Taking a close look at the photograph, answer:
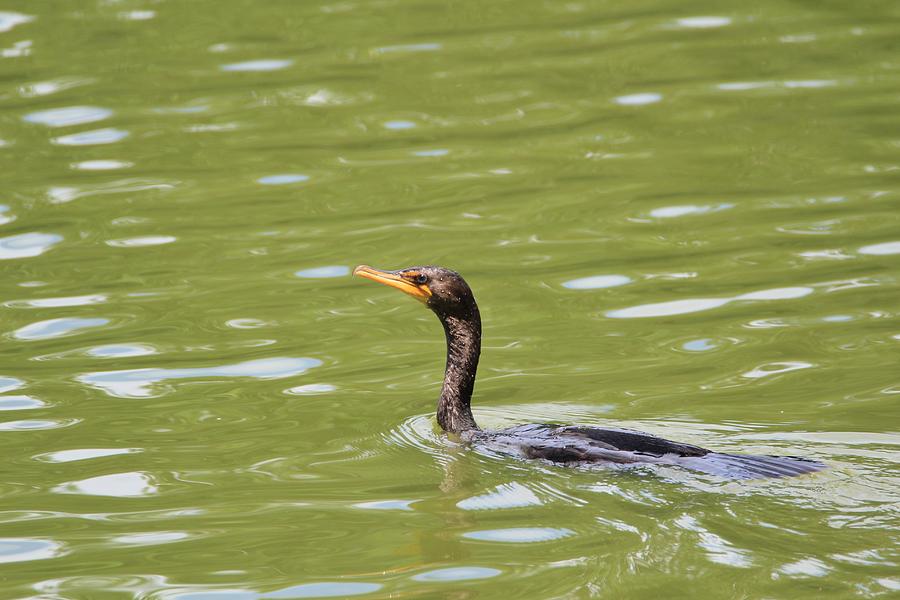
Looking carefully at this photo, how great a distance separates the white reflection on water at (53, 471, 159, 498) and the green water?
2cm

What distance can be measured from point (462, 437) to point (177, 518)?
173 cm

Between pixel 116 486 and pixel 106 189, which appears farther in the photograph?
pixel 106 189

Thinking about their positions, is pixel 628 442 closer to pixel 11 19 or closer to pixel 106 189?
pixel 106 189

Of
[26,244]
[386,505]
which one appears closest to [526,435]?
[386,505]

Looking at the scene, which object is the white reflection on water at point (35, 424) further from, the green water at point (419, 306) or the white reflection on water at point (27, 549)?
the white reflection on water at point (27, 549)

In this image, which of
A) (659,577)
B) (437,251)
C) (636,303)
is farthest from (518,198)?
(659,577)

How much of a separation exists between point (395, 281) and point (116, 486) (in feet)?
6.21

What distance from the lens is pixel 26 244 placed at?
11438 mm

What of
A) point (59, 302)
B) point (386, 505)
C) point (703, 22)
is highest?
point (703, 22)

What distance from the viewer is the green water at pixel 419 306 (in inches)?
257

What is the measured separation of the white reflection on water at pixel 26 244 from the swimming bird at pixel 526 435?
4169 mm

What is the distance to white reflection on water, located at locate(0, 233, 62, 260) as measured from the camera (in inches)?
444

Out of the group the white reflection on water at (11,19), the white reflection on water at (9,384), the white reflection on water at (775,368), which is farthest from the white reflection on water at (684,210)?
A: the white reflection on water at (11,19)

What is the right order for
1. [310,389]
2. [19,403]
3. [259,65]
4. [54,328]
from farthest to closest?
[259,65], [54,328], [310,389], [19,403]
